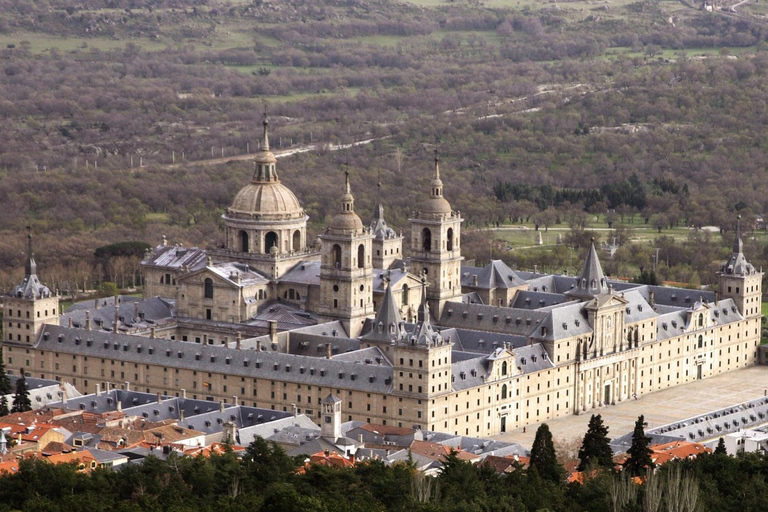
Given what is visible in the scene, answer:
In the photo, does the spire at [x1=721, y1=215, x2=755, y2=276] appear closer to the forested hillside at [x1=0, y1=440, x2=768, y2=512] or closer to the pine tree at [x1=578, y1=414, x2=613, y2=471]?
the pine tree at [x1=578, y1=414, x2=613, y2=471]

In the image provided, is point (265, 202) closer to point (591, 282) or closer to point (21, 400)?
point (591, 282)

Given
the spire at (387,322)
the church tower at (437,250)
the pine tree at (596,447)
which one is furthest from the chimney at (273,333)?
the pine tree at (596,447)

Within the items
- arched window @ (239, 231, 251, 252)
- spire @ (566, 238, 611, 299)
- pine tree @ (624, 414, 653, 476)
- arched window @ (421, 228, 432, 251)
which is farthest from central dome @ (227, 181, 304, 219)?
pine tree @ (624, 414, 653, 476)

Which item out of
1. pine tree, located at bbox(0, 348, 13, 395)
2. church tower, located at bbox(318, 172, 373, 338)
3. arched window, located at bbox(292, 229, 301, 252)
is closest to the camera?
pine tree, located at bbox(0, 348, 13, 395)

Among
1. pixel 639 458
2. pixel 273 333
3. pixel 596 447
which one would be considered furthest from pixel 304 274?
pixel 639 458

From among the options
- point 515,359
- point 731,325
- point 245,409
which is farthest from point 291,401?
point 731,325
